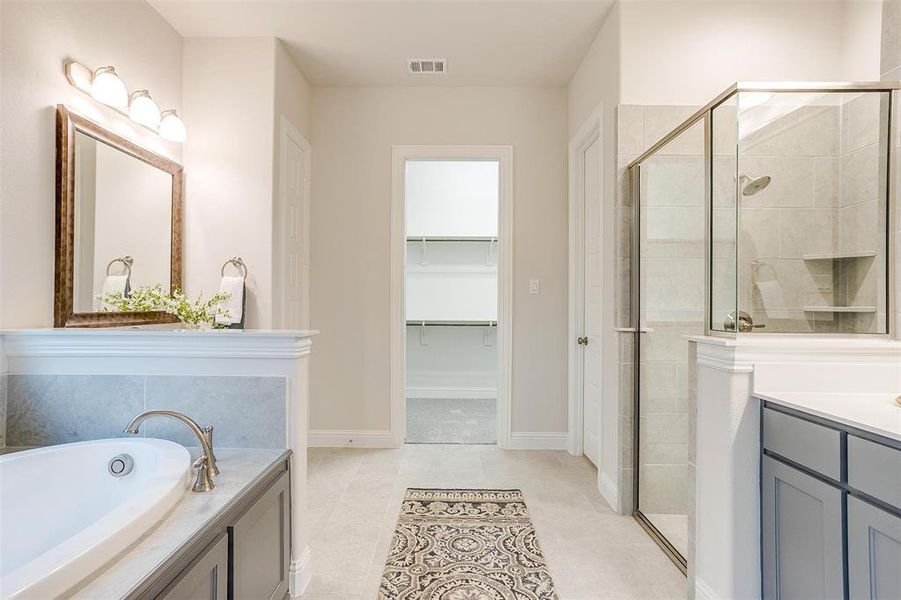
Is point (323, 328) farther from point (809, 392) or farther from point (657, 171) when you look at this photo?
point (809, 392)

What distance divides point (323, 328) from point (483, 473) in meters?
1.56

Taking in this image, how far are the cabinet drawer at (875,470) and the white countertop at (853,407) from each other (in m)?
0.04

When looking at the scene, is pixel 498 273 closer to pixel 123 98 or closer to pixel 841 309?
pixel 841 309

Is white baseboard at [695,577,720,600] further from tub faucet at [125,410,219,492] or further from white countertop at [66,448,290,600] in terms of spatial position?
tub faucet at [125,410,219,492]

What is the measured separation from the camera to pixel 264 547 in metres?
1.55

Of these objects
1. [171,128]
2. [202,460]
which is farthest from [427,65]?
[202,460]

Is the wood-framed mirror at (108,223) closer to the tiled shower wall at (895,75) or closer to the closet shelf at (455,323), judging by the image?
the closet shelf at (455,323)

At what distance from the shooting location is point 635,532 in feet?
7.81

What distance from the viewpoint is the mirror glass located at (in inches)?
84.9

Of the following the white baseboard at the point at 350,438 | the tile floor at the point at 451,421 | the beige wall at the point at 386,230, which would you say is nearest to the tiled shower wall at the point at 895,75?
Result: the beige wall at the point at 386,230

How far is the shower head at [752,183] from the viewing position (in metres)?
1.77

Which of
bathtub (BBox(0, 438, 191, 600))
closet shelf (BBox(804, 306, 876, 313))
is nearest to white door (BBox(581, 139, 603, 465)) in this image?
closet shelf (BBox(804, 306, 876, 313))

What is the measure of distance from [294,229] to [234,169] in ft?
1.82

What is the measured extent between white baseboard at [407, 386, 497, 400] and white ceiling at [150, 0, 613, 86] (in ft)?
10.6
